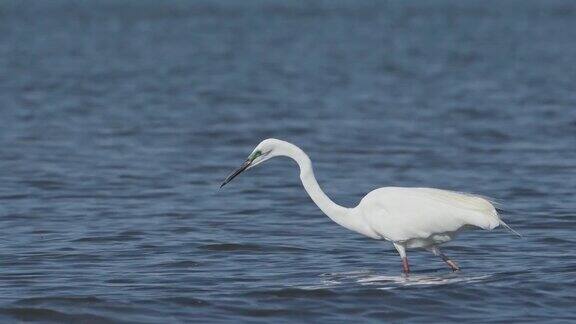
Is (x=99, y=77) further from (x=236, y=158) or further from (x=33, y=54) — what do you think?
(x=236, y=158)

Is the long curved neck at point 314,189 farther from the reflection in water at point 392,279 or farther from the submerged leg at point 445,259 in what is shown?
the submerged leg at point 445,259

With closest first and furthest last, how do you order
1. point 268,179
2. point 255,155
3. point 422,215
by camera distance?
point 422,215 → point 255,155 → point 268,179

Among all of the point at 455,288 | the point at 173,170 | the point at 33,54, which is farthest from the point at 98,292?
the point at 33,54

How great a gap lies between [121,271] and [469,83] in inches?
903

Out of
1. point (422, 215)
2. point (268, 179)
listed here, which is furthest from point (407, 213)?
point (268, 179)

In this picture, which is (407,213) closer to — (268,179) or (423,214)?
(423,214)

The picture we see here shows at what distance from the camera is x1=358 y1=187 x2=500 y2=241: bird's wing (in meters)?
11.7

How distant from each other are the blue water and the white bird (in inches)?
15.5

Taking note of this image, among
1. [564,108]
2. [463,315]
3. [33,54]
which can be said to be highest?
[33,54]

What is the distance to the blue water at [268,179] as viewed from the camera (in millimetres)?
11273

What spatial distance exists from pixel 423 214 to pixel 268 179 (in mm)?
7385

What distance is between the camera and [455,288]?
1147cm

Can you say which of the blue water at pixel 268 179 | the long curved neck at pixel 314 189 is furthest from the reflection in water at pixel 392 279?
the long curved neck at pixel 314 189

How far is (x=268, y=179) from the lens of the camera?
1897 centimetres
